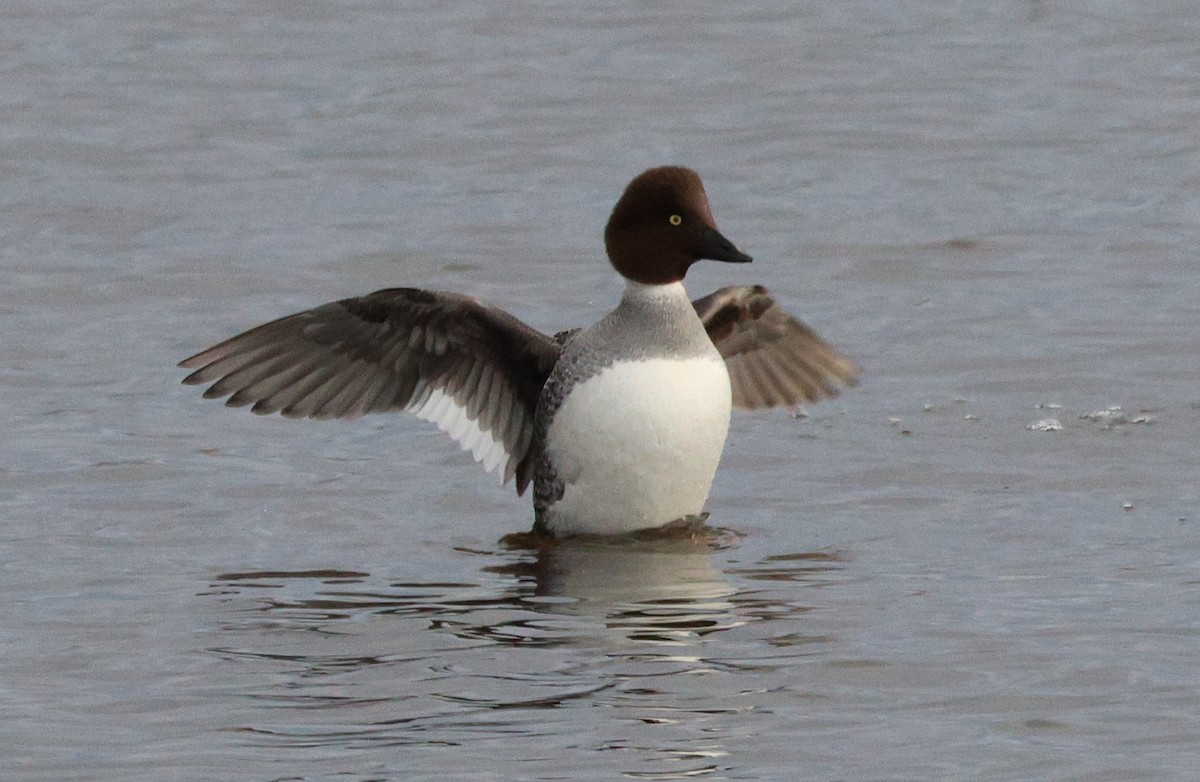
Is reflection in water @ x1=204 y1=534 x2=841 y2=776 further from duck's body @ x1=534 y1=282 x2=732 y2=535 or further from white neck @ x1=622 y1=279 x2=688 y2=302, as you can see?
white neck @ x1=622 y1=279 x2=688 y2=302

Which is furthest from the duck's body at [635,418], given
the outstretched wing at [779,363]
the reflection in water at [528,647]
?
the outstretched wing at [779,363]

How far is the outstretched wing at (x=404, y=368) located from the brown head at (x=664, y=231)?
1.79ft

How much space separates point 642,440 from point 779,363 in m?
1.60

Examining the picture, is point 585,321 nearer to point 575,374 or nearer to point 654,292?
point 654,292

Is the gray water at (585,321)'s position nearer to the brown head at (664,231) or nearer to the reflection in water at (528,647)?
the reflection in water at (528,647)

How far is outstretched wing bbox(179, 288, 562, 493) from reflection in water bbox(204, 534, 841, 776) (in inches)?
23.8

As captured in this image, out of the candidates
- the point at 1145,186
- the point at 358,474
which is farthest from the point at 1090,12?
the point at 358,474

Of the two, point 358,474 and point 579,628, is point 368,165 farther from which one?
point 579,628

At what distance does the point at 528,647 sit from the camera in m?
6.21

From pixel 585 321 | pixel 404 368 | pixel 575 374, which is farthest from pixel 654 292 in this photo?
pixel 585 321

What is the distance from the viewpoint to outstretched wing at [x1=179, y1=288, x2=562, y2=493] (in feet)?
25.5

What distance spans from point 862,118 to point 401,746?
10114 millimetres

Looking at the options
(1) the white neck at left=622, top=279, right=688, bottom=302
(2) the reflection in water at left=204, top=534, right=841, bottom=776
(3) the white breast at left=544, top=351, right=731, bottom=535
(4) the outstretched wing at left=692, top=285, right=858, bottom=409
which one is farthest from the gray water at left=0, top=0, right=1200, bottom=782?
(1) the white neck at left=622, top=279, right=688, bottom=302

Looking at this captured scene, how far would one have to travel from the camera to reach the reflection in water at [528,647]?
5508 millimetres
